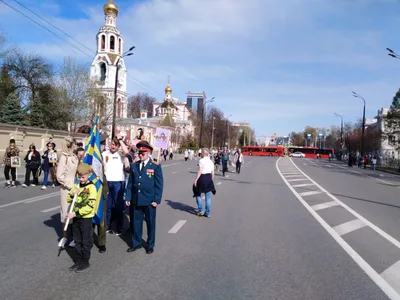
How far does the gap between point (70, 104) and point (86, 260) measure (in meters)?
42.0

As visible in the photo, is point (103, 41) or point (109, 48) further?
point (103, 41)

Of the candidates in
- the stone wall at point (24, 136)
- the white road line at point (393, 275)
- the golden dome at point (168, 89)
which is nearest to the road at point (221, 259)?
the white road line at point (393, 275)

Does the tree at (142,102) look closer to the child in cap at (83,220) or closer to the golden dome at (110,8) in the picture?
the golden dome at (110,8)

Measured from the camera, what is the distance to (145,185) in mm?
5973

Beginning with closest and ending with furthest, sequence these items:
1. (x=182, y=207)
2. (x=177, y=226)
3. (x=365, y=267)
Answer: (x=365, y=267) → (x=177, y=226) → (x=182, y=207)

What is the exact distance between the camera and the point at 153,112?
421ft

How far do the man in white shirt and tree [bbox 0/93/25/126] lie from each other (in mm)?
40215

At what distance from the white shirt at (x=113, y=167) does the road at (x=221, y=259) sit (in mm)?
1306

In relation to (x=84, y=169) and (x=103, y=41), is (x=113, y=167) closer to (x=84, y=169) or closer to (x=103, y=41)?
(x=84, y=169)

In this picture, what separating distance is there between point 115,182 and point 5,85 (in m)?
47.6

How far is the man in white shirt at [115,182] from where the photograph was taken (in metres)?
7.34

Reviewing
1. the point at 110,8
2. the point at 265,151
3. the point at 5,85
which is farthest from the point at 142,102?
the point at 5,85

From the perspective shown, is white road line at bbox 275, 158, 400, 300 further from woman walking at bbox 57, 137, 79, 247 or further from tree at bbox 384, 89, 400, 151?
tree at bbox 384, 89, 400, 151

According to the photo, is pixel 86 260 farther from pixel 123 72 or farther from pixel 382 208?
pixel 123 72
